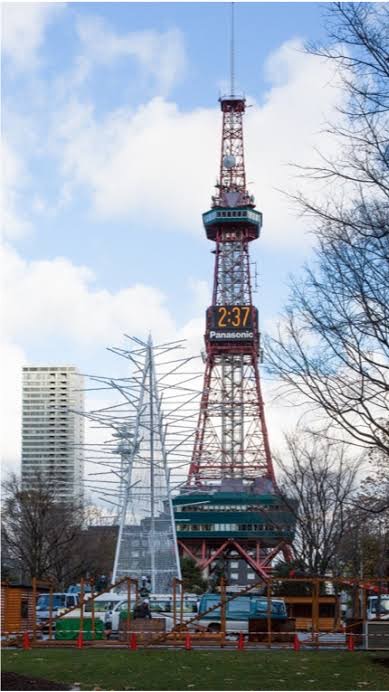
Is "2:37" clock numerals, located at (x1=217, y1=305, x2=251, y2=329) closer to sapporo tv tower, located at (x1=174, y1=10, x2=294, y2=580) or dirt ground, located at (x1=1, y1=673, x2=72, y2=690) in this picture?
sapporo tv tower, located at (x1=174, y1=10, x2=294, y2=580)

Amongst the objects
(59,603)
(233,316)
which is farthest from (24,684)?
(233,316)

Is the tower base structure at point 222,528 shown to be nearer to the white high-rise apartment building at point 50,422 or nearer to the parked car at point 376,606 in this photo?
the white high-rise apartment building at point 50,422

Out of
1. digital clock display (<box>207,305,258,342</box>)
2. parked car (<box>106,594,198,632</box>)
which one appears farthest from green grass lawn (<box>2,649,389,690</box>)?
digital clock display (<box>207,305,258,342</box>)

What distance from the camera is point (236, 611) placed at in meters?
40.1

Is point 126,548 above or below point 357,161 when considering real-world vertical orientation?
below

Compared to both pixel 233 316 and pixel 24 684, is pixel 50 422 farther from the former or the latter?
pixel 24 684

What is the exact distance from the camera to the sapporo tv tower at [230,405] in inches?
4284

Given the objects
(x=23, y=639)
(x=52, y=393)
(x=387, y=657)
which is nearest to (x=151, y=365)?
(x=23, y=639)

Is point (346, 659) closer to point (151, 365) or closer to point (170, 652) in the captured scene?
point (170, 652)

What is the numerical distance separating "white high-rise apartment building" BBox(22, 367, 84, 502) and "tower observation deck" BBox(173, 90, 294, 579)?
13.3 meters

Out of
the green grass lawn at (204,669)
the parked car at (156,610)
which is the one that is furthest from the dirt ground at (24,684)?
the parked car at (156,610)

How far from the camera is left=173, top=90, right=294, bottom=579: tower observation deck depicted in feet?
357

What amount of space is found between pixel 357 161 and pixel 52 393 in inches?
3647

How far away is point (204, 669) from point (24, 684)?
6.21 m
